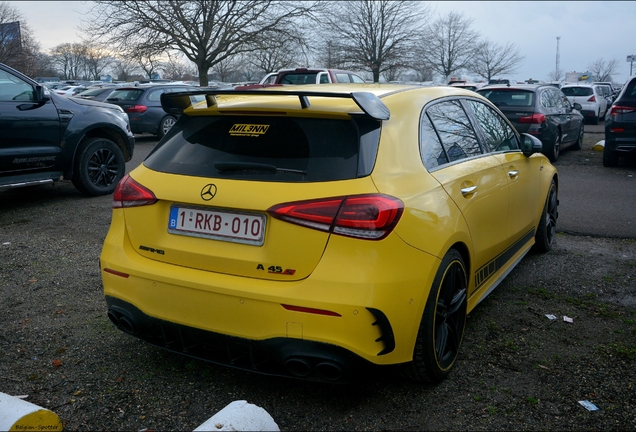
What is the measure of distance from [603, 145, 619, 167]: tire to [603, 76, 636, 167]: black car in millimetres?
348

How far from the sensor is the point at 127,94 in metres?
18.0

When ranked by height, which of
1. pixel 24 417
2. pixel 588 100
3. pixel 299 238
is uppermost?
pixel 588 100

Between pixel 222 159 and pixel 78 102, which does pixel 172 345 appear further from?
pixel 78 102

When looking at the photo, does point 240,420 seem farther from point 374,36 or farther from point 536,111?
point 374,36

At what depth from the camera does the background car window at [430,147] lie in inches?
131

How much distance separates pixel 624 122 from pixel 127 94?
13.0 meters

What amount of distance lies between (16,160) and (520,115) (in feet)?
29.7

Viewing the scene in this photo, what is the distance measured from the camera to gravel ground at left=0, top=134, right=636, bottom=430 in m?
3.00

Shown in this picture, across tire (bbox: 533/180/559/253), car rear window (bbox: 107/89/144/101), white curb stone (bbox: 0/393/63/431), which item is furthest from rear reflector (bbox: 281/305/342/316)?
car rear window (bbox: 107/89/144/101)

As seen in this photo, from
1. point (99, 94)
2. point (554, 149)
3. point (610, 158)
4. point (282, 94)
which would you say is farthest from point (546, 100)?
point (99, 94)

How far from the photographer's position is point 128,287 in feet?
10.4

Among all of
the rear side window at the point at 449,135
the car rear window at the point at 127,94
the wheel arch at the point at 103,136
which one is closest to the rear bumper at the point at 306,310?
the rear side window at the point at 449,135

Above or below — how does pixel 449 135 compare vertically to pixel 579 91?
below

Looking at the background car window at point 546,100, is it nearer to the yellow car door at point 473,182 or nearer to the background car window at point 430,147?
the yellow car door at point 473,182
